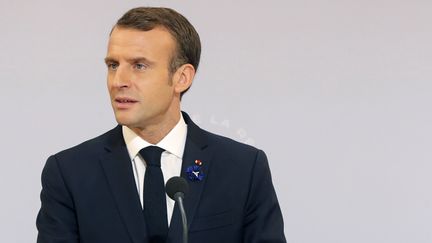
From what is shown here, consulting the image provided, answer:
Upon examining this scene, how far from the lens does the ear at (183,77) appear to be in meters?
1.87

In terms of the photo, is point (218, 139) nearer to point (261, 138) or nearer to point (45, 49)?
point (261, 138)

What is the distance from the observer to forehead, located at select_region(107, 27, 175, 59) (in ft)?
5.74

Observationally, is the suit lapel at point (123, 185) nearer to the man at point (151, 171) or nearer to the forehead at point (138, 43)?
the man at point (151, 171)

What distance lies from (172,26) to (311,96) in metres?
0.91

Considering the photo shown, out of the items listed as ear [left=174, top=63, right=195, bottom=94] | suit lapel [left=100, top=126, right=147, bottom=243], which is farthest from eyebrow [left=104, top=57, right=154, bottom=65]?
suit lapel [left=100, top=126, right=147, bottom=243]

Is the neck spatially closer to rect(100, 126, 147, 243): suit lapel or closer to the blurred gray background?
rect(100, 126, 147, 243): suit lapel

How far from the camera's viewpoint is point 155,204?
1.77 metres

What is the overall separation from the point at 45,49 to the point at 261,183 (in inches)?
38.3

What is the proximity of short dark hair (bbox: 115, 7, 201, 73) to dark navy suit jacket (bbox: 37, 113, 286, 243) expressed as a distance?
0.19 m

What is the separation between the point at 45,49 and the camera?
2.48 metres

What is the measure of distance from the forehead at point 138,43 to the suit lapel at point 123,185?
0.24m

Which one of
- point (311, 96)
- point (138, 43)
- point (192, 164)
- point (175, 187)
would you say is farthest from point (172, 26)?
point (311, 96)

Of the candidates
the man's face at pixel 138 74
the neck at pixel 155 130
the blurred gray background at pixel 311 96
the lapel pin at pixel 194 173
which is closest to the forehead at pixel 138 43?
the man's face at pixel 138 74

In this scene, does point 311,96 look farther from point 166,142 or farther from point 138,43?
point 138,43
